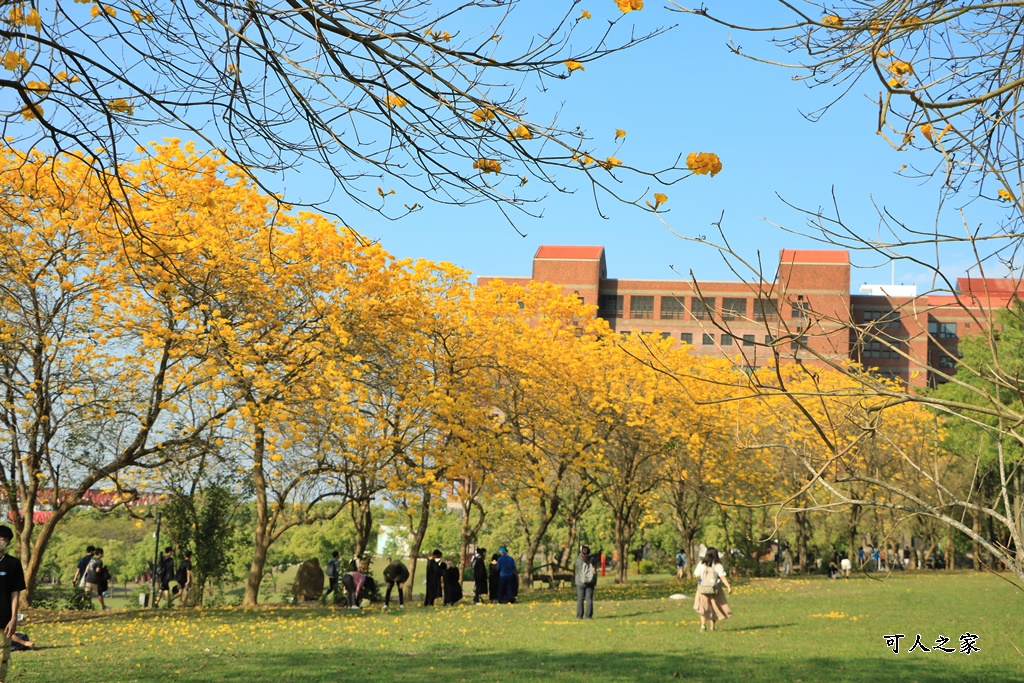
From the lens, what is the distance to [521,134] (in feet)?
14.7

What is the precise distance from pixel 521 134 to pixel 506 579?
18.7 meters

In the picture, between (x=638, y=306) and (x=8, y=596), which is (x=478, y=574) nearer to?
(x=8, y=596)

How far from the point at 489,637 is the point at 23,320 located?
10.1m

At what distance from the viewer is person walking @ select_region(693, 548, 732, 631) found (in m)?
14.5

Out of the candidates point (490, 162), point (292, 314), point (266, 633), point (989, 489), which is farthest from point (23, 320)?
point (989, 489)

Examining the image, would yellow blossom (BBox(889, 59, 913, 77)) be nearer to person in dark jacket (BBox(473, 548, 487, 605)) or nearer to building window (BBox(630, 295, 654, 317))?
person in dark jacket (BBox(473, 548, 487, 605))

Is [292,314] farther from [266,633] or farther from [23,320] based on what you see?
[266,633]

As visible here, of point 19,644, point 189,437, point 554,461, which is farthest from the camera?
A: point 554,461

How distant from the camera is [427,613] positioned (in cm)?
1922

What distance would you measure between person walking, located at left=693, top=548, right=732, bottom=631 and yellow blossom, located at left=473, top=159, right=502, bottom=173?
35.7 ft

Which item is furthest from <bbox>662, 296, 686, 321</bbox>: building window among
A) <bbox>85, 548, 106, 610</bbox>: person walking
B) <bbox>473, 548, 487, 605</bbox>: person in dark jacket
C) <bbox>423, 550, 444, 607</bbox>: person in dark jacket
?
<bbox>85, 548, 106, 610</bbox>: person walking

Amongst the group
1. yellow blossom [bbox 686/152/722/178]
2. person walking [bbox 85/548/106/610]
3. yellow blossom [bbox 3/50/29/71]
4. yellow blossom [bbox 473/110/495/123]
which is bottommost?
person walking [bbox 85/548/106/610]

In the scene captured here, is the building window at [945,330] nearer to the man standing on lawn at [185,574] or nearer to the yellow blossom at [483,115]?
the man standing on lawn at [185,574]

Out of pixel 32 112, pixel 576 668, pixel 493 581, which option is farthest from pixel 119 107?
pixel 493 581
